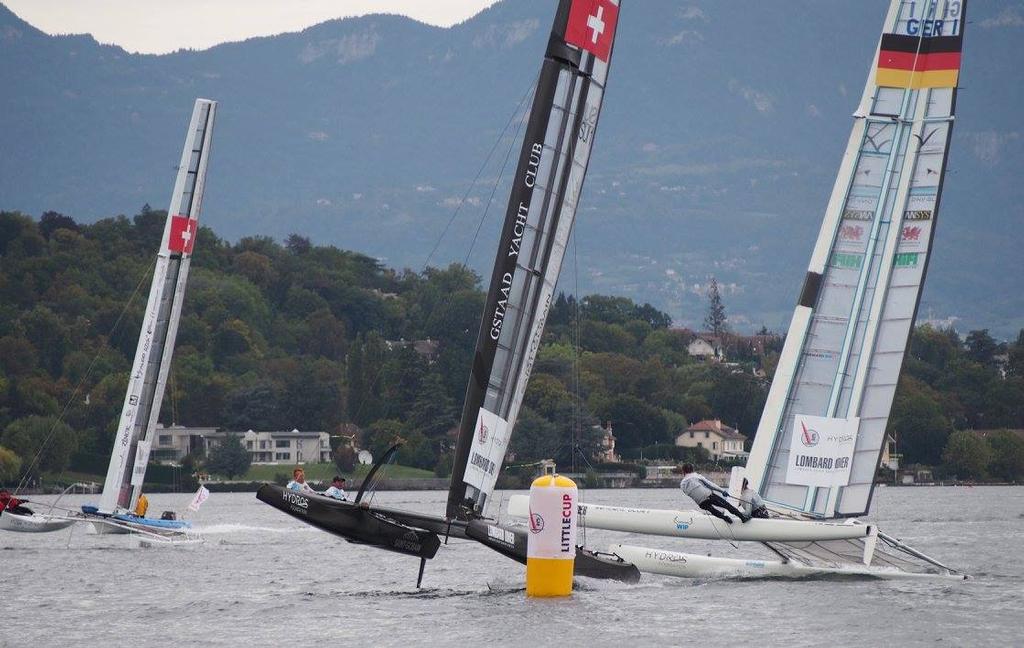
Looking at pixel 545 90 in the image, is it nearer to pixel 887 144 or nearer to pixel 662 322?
pixel 887 144

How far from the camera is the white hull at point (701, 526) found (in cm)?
2309

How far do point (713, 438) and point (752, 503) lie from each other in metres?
79.9

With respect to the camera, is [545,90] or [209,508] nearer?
[545,90]

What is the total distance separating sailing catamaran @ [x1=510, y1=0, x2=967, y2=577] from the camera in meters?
24.6

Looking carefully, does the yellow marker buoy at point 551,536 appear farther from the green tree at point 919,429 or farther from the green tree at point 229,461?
the green tree at point 919,429

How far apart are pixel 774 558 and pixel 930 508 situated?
38508 millimetres

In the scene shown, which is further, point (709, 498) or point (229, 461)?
point (229, 461)

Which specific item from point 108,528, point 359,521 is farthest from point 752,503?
point 108,528

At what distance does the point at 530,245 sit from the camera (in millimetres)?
21172

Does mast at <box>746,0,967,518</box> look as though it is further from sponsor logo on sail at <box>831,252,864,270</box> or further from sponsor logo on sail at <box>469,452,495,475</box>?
sponsor logo on sail at <box>469,452,495,475</box>

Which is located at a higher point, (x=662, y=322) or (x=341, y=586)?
(x=662, y=322)

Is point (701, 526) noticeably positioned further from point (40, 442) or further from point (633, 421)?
point (633, 421)

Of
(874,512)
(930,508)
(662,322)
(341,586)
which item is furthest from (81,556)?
(662,322)

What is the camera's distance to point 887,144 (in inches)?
991
